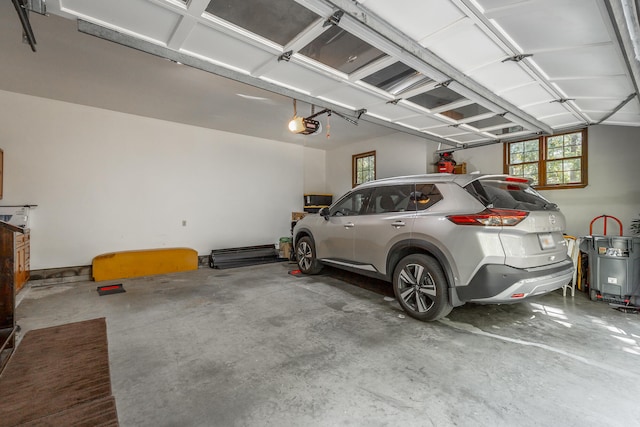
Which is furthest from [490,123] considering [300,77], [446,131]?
[300,77]

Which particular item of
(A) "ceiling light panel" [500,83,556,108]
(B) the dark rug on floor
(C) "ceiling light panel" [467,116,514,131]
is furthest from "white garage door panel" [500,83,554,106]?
(B) the dark rug on floor

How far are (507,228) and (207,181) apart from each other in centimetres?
600

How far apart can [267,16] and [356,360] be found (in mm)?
2824

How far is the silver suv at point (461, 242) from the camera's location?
262 cm

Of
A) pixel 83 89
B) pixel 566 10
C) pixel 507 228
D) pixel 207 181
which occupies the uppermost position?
pixel 83 89

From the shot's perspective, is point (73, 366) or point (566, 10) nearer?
point (566, 10)

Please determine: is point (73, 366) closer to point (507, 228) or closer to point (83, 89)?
point (507, 228)

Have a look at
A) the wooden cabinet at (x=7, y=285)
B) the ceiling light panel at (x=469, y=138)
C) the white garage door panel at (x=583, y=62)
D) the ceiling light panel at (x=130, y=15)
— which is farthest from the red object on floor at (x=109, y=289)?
the ceiling light panel at (x=469, y=138)

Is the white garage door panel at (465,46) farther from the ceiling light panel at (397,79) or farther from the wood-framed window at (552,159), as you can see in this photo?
the wood-framed window at (552,159)

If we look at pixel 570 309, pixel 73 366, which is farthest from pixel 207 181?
pixel 570 309

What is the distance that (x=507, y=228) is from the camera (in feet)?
8.60

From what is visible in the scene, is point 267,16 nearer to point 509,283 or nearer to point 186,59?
point 186,59

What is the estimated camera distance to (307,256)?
523cm

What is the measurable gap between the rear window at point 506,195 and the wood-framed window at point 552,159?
81.4 inches
